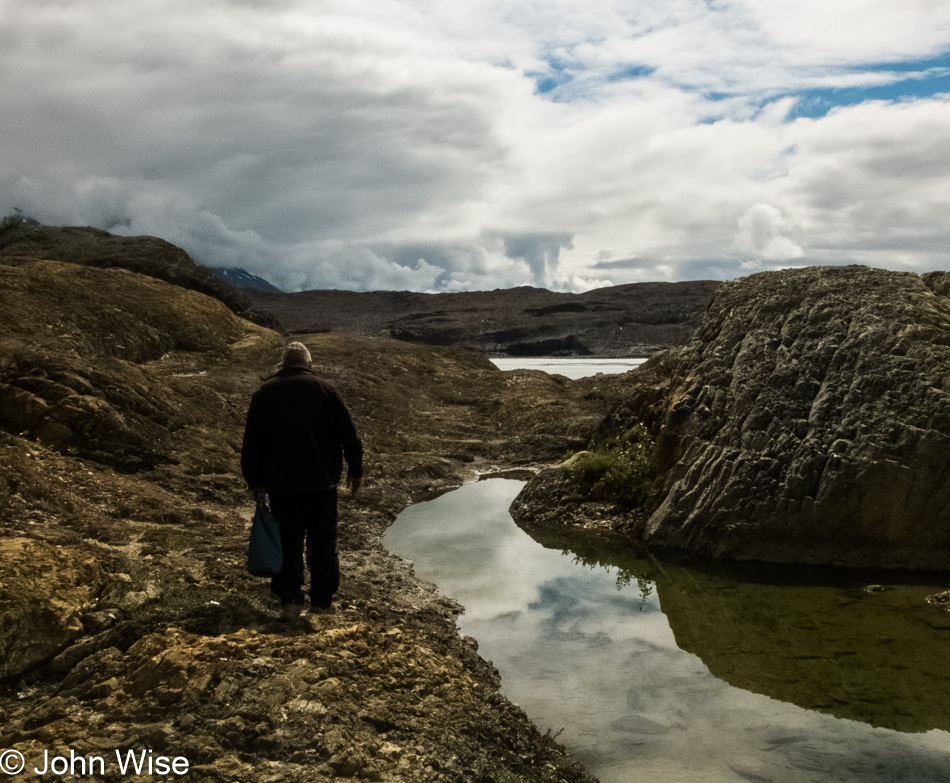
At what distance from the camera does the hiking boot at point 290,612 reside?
21.3 feet

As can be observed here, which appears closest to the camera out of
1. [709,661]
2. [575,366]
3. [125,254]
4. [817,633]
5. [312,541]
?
[312,541]

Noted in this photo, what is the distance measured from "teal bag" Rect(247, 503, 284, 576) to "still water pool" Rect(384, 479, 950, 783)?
210 cm

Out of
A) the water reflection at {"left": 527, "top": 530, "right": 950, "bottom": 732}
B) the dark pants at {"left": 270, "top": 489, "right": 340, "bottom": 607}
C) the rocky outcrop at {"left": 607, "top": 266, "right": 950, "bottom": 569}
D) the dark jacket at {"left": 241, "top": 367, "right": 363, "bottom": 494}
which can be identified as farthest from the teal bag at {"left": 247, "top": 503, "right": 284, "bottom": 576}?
the rocky outcrop at {"left": 607, "top": 266, "right": 950, "bottom": 569}

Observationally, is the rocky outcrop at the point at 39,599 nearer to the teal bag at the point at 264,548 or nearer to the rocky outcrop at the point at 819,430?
the teal bag at the point at 264,548

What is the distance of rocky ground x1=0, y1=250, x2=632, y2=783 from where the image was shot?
475 centimetres

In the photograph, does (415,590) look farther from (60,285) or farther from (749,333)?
(60,285)

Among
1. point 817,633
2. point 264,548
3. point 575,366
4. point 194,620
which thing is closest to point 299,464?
point 264,548

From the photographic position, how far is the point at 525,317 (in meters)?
108

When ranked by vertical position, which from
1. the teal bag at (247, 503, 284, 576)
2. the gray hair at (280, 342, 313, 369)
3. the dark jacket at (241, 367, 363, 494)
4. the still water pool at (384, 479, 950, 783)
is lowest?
the still water pool at (384, 479, 950, 783)

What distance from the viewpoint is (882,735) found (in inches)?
226

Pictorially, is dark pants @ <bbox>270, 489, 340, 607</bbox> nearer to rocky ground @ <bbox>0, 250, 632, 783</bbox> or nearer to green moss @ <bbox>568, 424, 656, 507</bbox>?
rocky ground @ <bbox>0, 250, 632, 783</bbox>

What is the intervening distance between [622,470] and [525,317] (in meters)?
95.9

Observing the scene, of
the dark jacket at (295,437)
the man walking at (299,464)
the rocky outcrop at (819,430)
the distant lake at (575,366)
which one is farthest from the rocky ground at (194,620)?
the distant lake at (575,366)

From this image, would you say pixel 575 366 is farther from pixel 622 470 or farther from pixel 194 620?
pixel 194 620
